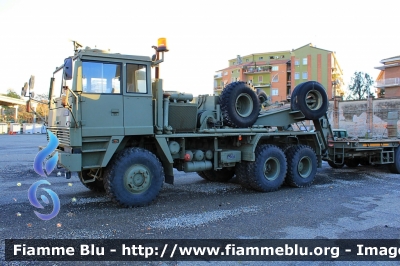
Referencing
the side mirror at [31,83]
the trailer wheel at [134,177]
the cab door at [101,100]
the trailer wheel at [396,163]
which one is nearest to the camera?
the cab door at [101,100]

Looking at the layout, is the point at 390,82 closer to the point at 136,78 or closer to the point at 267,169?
the point at 267,169

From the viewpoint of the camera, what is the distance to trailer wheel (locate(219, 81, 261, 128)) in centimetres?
931

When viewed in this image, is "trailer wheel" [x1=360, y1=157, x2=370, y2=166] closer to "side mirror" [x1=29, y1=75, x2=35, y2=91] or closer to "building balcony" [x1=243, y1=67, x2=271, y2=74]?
"side mirror" [x1=29, y1=75, x2=35, y2=91]

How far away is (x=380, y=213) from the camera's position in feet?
23.9

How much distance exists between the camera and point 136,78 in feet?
25.6

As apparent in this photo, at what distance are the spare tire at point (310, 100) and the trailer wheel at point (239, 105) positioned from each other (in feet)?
4.82

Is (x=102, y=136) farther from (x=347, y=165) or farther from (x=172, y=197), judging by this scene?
(x=347, y=165)

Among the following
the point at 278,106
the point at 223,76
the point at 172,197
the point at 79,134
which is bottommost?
the point at 172,197

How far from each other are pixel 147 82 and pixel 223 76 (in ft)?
259

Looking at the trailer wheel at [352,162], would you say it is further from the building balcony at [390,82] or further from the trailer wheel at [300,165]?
the building balcony at [390,82]

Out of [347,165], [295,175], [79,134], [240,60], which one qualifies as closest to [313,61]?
[240,60]

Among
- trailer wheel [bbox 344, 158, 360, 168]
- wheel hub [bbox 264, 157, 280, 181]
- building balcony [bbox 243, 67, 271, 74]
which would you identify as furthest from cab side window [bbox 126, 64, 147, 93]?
building balcony [bbox 243, 67, 271, 74]

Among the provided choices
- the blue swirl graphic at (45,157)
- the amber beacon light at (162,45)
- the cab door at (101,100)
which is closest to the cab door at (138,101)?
the cab door at (101,100)

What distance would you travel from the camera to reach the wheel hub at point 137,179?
24.2ft
